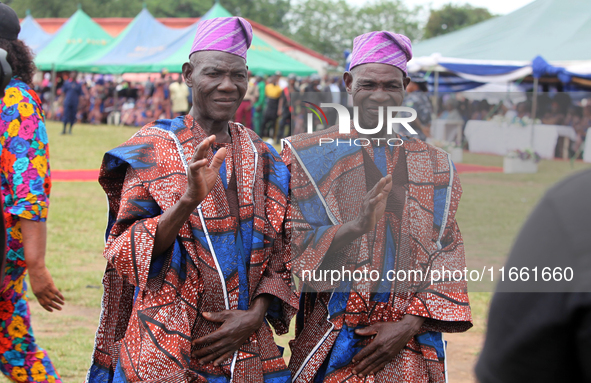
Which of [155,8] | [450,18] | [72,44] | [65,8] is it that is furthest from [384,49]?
[155,8]

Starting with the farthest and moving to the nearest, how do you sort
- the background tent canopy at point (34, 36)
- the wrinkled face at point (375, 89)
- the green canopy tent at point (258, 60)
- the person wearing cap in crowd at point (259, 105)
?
the background tent canopy at point (34, 36) → the green canopy tent at point (258, 60) → the person wearing cap in crowd at point (259, 105) → the wrinkled face at point (375, 89)

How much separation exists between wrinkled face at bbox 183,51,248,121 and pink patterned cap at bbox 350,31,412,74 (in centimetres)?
52

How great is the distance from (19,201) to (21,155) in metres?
0.21

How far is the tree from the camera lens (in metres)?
55.3

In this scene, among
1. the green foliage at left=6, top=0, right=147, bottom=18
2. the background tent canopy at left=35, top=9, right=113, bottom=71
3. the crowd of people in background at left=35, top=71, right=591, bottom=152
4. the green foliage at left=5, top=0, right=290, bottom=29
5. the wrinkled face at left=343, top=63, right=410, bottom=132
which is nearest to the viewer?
the wrinkled face at left=343, top=63, right=410, bottom=132

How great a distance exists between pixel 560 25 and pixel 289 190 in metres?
13.5

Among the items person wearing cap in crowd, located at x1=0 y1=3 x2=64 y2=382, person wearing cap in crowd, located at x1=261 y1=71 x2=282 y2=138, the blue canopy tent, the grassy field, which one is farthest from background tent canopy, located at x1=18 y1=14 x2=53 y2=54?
person wearing cap in crowd, located at x1=0 y1=3 x2=64 y2=382

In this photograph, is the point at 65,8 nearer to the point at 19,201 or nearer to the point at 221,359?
the point at 19,201

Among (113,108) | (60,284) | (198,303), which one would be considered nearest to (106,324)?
(198,303)

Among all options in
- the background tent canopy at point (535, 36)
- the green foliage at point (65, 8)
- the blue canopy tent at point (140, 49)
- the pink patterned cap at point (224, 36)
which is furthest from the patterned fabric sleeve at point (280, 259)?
the green foliage at point (65, 8)

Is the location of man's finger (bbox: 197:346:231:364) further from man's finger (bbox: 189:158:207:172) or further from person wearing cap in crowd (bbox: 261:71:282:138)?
person wearing cap in crowd (bbox: 261:71:282:138)

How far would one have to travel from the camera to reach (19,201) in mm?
2922

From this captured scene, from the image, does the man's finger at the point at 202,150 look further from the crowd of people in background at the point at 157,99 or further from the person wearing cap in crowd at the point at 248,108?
the person wearing cap in crowd at the point at 248,108

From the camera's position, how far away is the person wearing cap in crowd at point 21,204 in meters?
2.92
